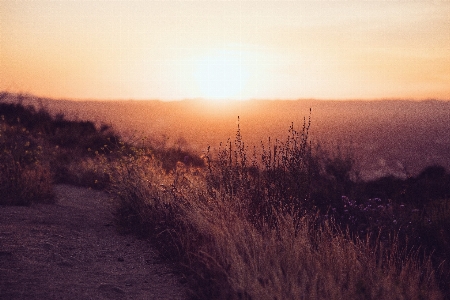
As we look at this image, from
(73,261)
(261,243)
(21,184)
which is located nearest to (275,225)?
(261,243)

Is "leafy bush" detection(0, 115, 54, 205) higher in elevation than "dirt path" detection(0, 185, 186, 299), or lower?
higher

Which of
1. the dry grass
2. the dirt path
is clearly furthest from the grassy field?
the dirt path

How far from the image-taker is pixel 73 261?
5.46 metres

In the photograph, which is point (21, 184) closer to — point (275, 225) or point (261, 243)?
point (275, 225)

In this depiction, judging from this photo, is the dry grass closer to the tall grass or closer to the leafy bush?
the tall grass

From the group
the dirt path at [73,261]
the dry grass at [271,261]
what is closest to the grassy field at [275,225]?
the dry grass at [271,261]

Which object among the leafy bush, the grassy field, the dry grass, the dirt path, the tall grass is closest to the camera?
the dry grass

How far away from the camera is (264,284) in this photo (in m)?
3.99

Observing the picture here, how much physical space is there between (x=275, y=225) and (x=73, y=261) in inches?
91.3

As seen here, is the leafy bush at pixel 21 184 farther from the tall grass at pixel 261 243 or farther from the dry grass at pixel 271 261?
the dry grass at pixel 271 261

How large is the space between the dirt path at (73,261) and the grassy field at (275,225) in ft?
0.96

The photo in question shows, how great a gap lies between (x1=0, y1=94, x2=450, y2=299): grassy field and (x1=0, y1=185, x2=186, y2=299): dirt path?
0.29 m

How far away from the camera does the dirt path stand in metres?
4.55

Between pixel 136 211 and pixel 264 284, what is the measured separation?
3.52 metres
